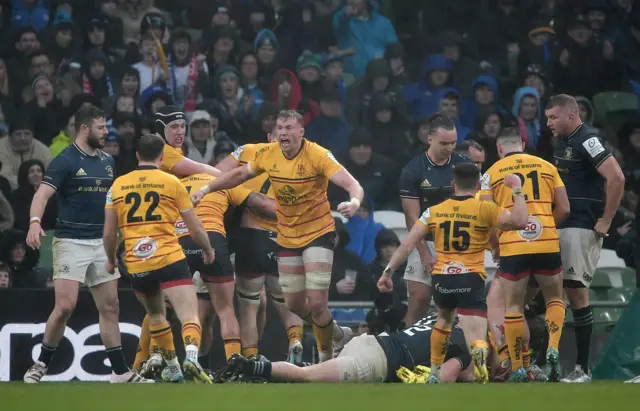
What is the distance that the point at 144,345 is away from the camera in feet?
42.3

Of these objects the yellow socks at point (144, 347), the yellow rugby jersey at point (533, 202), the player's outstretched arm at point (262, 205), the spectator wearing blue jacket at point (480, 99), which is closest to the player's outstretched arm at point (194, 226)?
the yellow socks at point (144, 347)

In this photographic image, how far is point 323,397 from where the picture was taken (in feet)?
29.1

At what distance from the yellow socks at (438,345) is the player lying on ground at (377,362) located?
221 mm

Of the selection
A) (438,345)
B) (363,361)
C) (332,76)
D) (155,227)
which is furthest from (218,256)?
(332,76)

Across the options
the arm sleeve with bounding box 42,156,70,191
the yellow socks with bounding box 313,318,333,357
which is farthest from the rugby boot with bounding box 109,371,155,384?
the arm sleeve with bounding box 42,156,70,191

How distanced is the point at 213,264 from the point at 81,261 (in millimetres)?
1287

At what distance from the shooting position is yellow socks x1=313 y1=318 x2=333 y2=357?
12.3m

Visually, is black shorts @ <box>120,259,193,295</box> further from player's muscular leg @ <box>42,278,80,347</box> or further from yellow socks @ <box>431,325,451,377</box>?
yellow socks @ <box>431,325,451,377</box>

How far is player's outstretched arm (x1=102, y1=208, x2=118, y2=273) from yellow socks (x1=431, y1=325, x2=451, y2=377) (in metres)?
2.95

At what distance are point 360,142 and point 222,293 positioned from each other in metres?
5.26

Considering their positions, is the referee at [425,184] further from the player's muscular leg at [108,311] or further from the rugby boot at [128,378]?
the player's muscular leg at [108,311]

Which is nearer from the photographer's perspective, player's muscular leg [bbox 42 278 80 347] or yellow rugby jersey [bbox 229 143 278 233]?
player's muscular leg [bbox 42 278 80 347]

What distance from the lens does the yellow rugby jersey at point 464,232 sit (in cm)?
1111

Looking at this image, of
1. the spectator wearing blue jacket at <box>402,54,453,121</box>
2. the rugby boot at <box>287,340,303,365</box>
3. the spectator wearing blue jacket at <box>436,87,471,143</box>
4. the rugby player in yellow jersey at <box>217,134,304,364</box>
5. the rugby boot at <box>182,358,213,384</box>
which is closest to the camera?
the rugby boot at <box>182,358,213,384</box>
